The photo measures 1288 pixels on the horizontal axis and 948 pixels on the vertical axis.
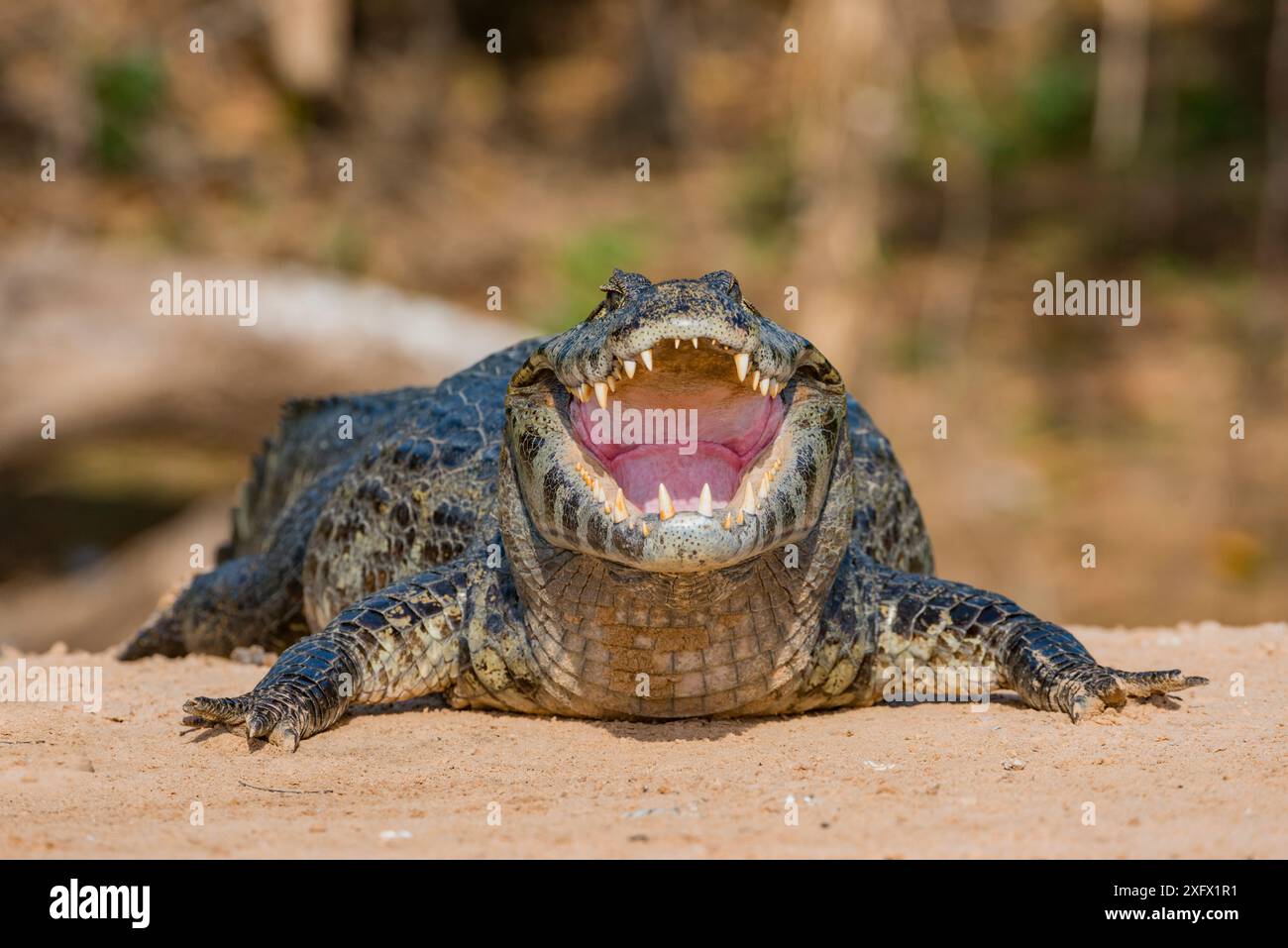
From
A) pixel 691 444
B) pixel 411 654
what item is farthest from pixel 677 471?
pixel 411 654

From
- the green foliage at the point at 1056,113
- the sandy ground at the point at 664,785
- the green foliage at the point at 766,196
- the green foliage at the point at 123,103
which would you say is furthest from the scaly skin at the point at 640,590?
the green foliage at the point at 1056,113

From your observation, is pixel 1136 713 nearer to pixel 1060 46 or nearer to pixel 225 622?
pixel 225 622

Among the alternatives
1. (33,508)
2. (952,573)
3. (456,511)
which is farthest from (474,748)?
(33,508)

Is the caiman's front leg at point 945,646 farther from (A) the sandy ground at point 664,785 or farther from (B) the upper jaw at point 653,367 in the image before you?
(B) the upper jaw at point 653,367

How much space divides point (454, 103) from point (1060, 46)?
30.3ft

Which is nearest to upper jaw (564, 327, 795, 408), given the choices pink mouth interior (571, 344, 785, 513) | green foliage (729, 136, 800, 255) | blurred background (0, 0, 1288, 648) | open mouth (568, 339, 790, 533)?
open mouth (568, 339, 790, 533)

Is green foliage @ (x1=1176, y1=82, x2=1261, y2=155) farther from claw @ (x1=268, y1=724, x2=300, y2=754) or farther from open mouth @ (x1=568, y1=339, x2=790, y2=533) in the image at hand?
claw @ (x1=268, y1=724, x2=300, y2=754)

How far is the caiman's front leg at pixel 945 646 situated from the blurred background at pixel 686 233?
24.0ft

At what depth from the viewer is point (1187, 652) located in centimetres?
616

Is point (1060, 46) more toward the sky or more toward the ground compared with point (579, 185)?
more toward the sky

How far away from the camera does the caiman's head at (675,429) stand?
4.00 metres

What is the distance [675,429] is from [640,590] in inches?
19.0

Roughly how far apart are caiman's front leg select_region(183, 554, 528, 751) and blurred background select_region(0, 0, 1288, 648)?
274 inches

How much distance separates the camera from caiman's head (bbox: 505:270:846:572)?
4004mm
